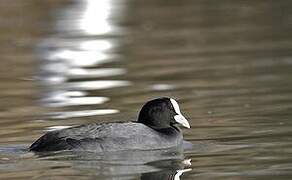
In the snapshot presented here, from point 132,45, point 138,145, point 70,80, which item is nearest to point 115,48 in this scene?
point 132,45

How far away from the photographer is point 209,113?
1544 cm

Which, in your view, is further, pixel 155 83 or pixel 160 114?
pixel 155 83

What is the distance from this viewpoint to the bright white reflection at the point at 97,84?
18.6 m

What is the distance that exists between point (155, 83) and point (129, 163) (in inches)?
263

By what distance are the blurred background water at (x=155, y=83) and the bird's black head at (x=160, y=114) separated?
1.21ft

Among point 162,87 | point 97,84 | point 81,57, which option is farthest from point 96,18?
point 162,87

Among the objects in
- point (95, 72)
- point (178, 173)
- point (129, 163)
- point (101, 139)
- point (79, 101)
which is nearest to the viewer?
point (178, 173)

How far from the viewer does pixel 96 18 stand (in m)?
33.4

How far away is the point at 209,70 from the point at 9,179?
29.1ft

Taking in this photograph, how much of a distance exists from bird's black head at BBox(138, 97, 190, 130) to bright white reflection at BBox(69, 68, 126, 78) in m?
6.67

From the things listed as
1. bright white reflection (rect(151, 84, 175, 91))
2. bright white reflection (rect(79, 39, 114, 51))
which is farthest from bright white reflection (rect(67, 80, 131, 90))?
bright white reflection (rect(79, 39, 114, 51))

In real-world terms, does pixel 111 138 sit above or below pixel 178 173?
above

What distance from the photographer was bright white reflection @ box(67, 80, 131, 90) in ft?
61.2

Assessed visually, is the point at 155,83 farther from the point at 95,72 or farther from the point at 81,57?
the point at 81,57
